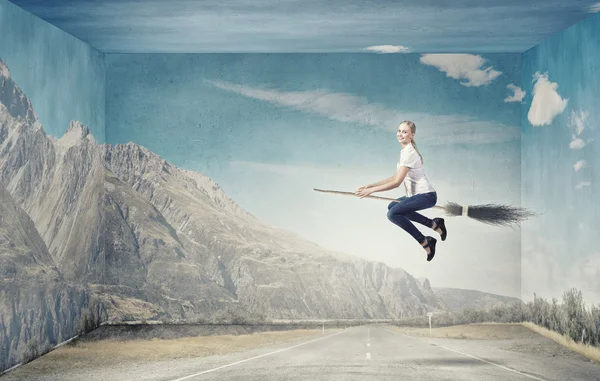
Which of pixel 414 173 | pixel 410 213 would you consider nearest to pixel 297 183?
pixel 414 173

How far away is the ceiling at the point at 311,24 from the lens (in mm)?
10219

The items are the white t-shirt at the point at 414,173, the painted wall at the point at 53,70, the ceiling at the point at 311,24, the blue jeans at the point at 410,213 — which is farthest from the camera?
the ceiling at the point at 311,24

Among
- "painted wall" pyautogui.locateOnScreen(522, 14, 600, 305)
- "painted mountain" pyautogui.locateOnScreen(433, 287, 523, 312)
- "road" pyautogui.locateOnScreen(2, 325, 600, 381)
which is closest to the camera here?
"road" pyautogui.locateOnScreen(2, 325, 600, 381)

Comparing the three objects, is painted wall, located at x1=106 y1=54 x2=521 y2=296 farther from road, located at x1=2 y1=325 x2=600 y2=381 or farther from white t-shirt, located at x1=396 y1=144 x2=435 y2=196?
white t-shirt, located at x1=396 y1=144 x2=435 y2=196

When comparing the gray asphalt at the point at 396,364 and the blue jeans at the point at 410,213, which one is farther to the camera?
the gray asphalt at the point at 396,364

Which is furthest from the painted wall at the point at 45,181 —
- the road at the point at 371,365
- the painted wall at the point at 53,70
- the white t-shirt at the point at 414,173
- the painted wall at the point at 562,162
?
the painted wall at the point at 562,162

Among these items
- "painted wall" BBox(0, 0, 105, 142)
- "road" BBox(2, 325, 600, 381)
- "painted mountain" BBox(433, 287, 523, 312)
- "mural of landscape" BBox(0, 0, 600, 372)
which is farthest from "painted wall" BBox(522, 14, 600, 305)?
"painted wall" BBox(0, 0, 105, 142)

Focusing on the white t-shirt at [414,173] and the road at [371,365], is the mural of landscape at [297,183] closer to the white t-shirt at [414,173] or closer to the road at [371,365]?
the road at [371,365]

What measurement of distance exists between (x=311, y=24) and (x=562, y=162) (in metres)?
4.95

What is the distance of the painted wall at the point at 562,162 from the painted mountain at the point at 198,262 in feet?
7.90

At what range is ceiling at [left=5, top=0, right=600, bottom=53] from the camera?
1022cm

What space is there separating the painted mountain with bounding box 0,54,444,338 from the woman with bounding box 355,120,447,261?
637 centimetres

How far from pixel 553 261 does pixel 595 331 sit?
1741 millimetres

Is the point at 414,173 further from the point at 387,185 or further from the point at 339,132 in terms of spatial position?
the point at 339,132
